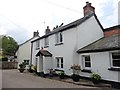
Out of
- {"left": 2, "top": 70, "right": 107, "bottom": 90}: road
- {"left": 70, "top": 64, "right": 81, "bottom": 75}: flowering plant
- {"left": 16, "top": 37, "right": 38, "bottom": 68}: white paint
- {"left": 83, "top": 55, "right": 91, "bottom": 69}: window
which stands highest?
{"left": 16, "top": 37, "right": 38, "bottom": 68}: white paint

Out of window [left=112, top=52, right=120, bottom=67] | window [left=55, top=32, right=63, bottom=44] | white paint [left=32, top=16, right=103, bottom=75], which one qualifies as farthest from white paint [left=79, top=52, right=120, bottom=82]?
window [left=55, top=32, right=63, bottom=44]

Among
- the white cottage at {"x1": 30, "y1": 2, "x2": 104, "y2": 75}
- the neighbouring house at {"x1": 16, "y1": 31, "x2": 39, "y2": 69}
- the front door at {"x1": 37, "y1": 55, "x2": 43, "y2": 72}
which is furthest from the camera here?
the neighbouring house at {"x1": 16, "y1": 31, "x2": 39, "y2": 69}

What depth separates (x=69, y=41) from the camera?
1870 centimetres

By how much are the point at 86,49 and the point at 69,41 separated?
8.96 feet

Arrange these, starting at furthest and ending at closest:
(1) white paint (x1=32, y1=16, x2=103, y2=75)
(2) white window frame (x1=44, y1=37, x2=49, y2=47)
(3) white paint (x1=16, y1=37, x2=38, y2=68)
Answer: (3) white paint (x1=16, y1=37, x2=38, y2=68) < (2) white window frame (x1=44, y1=37, x2=49, y2=47) < (1) white paint (x1=32, y1=16, x2=103, y2=75)

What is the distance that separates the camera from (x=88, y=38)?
61.5ft

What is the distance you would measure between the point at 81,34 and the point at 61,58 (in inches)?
158

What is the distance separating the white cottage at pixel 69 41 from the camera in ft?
59.0

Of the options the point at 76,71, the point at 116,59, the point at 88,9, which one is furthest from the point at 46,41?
the point at 116,59

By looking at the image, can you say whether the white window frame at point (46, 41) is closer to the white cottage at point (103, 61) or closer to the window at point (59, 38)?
the window at point (59, 38)

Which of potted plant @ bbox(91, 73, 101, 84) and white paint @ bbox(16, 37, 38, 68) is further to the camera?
white paint @ bbox(16, 37, 38, 68)

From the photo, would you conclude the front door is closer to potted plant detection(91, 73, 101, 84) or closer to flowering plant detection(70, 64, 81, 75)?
flowering plant detection(70, 64, 81, 75)

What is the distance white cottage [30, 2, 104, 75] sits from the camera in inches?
707

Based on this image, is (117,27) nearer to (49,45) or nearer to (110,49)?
(110,49)
